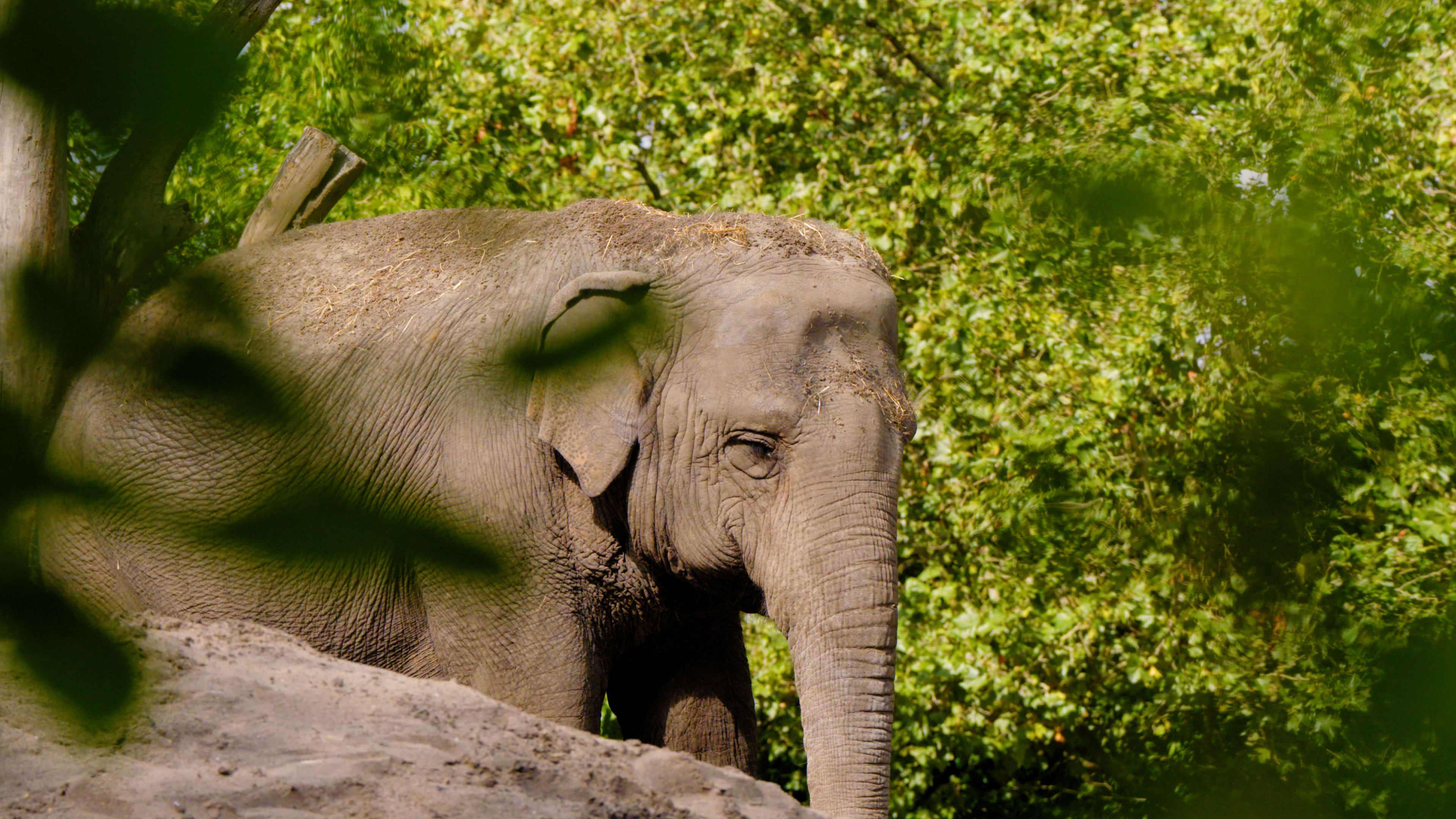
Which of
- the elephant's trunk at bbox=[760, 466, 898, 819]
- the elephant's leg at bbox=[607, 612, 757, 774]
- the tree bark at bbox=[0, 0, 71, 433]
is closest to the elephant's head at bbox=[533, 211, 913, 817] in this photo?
the elephant's trunk at bbox=[760, 466, 898, 819]

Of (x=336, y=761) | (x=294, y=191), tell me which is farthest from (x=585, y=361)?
(x=294, y=191)

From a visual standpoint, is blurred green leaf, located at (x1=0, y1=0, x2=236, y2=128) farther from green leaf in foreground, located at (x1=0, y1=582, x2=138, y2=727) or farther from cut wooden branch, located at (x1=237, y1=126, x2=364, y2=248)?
cut wooden branch, located at (x1=237, y1=126, x2=364, y2=248)

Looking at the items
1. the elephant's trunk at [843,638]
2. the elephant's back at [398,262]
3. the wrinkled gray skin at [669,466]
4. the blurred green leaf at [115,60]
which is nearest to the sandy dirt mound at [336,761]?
the wrinkled gray skin at [669,466]

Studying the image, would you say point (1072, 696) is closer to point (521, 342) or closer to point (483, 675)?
point (483, 675)

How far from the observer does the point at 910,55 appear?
28.8ft

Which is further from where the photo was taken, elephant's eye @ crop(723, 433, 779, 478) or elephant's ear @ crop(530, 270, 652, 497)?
elephant's eye @ crop(723, 433, 779, 478)

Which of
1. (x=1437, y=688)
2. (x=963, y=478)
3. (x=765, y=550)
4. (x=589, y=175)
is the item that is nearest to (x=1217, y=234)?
(x=1437, y=688)

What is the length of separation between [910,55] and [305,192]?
4197 mm

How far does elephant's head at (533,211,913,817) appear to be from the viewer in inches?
179

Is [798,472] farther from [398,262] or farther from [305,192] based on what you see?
[305,192]

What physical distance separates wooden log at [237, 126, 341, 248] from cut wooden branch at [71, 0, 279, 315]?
6.58 feet

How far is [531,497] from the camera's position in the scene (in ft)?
15.3

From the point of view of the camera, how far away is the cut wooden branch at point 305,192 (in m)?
5.44

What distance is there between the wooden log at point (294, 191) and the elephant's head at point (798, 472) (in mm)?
1550
